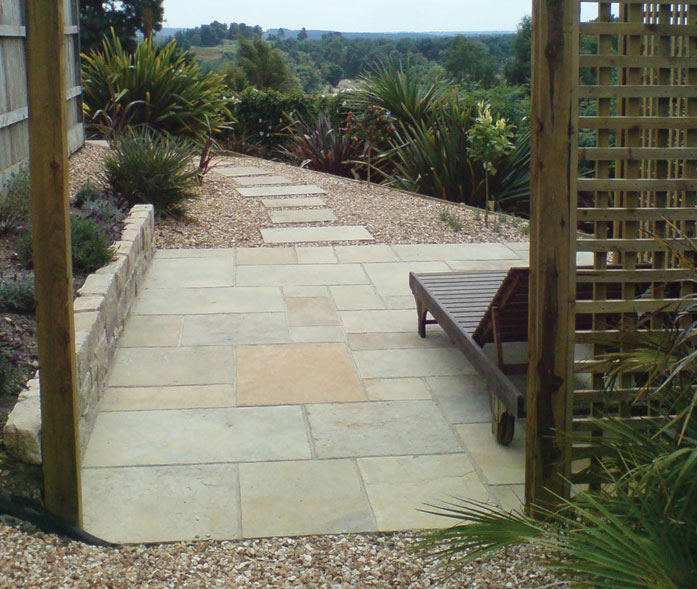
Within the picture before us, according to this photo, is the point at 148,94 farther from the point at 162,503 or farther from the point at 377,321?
the point at 162,503

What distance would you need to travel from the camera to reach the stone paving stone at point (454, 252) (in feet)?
22.8

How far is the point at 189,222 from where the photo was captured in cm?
798

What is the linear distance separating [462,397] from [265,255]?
3.23m

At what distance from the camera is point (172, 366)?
Answer: 452 cm

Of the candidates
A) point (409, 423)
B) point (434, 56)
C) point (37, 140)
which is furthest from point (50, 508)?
point (434, 56)

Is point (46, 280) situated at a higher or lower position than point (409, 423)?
higher

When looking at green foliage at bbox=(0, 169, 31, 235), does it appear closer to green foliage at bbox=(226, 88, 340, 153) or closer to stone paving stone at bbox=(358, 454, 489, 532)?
stone paving stone at bbox=(358, 454, 489, 532)

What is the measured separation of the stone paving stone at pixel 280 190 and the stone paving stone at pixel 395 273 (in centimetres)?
303

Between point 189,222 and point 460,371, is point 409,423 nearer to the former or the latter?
point 460,371

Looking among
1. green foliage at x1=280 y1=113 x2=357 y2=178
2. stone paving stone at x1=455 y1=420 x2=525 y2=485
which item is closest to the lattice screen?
stone paving stone at x1=455 y1=420 x2=525 y2=485

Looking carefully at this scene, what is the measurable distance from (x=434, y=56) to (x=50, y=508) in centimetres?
3132

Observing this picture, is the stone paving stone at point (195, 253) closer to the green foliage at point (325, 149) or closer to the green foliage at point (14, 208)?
the green foliage at point (14, 208)

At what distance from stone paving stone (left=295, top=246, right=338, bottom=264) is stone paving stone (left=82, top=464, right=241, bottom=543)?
358 centimetres

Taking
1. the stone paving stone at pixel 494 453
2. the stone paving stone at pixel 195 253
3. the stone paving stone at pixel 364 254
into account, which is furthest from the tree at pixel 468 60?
the stone paving stone at pixel 494 453
